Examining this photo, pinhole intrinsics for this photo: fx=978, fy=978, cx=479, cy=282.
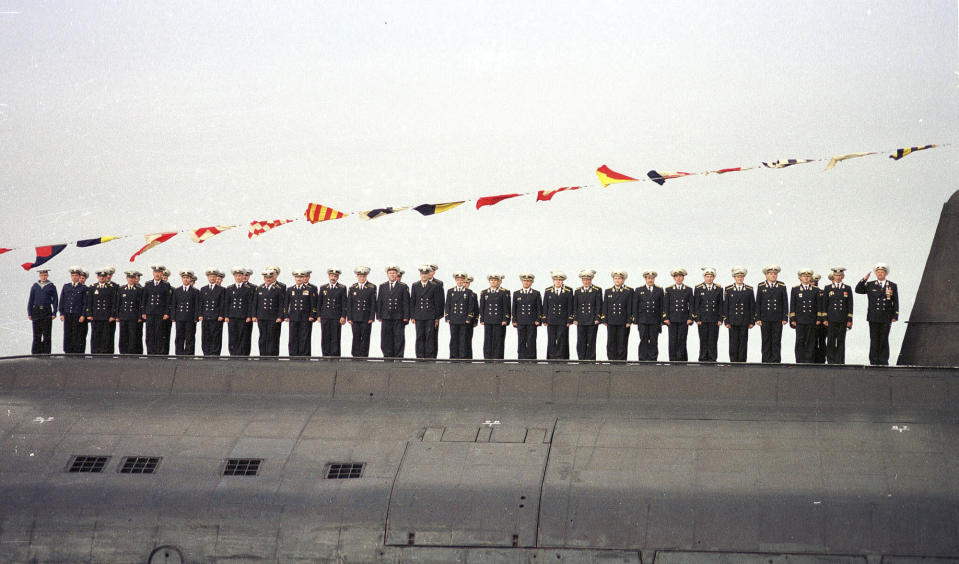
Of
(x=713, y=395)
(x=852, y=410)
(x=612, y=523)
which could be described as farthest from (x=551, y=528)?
(x=852, y=410)

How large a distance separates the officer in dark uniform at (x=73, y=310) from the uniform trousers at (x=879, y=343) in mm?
12825

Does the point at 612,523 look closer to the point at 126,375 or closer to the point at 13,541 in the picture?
the point at 13,541

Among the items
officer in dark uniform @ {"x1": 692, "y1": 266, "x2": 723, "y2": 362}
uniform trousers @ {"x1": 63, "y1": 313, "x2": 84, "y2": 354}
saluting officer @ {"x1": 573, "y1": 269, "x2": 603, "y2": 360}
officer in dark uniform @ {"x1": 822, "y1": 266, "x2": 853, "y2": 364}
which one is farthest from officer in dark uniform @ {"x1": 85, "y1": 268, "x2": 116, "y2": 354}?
officer in dark uniform @ {"x1": 822, "y1": 266, "x2": 853, "y2": 364}

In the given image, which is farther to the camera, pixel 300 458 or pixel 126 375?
pixel 126 375

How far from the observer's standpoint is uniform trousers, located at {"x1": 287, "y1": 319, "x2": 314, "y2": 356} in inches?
645

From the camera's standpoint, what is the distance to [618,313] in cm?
1525

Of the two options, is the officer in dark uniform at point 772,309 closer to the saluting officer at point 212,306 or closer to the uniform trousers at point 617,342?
the uniform trousers at point 617,342

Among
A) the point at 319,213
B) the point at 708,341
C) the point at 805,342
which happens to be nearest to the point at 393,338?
the point at 319,213

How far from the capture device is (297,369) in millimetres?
12984

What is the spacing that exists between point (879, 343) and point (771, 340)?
1.51 metres

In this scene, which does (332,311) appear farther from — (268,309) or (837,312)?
(837,312)

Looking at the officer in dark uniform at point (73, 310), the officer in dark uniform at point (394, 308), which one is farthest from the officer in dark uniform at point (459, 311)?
the officer in dark uniform at point (73, 310)

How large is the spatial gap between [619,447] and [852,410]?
272 cm

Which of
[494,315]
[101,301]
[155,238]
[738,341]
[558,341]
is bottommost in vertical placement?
[558,341]
